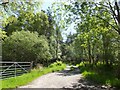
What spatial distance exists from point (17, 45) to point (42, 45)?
512 cm

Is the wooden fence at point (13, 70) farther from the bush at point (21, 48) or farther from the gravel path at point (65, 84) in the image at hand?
the bush at point (21, 48)

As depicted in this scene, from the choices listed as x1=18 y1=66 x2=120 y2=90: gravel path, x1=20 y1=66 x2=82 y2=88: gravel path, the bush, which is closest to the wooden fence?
x1=20 y1=66 x2=82 y2=88: gravel path

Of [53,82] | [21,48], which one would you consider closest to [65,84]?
[53,82]

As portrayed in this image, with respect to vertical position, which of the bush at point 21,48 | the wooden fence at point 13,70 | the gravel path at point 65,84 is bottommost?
the gravel path at point 65,84

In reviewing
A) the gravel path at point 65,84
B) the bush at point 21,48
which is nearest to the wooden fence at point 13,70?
the gravel path at point 65,84

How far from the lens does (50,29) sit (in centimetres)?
7156

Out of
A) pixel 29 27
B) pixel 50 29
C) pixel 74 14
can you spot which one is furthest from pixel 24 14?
pixel 50 29

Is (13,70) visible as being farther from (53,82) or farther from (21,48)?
(21,48)

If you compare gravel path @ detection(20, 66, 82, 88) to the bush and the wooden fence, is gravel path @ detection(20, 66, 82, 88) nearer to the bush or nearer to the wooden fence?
the wooden fence

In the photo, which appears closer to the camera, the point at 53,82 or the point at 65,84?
the point at 65,84

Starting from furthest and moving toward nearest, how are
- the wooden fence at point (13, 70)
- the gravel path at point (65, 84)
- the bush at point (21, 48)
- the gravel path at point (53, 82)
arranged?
the bush at point (21, 48), the wooden fence at point (13, 70), the gravel path at point (53, 82), the gravel path at point (65, 84)

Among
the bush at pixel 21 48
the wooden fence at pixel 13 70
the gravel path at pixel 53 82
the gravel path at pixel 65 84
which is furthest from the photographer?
the bush at pixel 21 48

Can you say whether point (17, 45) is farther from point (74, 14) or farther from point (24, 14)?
point (24, 14)

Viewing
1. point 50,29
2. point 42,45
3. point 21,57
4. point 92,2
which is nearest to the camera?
point 92,2
